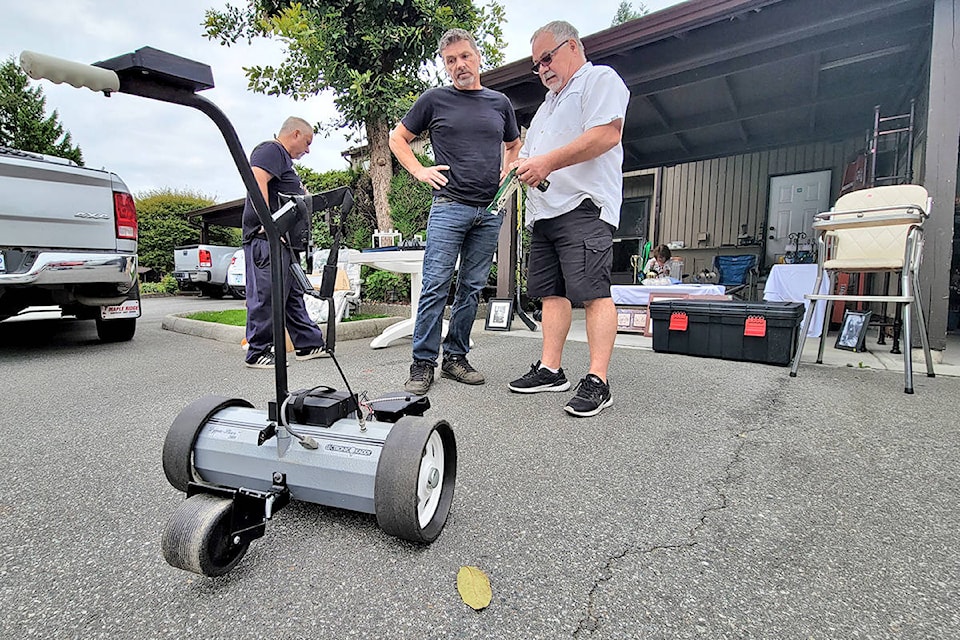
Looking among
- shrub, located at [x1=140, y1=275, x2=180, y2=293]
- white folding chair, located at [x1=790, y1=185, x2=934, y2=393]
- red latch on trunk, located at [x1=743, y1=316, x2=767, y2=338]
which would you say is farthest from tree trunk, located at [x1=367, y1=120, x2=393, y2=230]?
shrub, located at [x1=140, y1=275, x2=180, y2=293]

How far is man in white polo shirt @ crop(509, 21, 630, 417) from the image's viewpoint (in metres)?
1.83

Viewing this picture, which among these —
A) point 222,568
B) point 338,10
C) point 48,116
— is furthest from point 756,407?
point 48,116

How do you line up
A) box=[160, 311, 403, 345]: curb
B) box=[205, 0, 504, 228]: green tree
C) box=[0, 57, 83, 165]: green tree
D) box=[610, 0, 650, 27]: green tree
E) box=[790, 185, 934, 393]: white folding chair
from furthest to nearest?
box=[610, 0, 650, 27]: green tree
box=[0, 57, 83, 165]: green tree
box=[205, 0, 504, 228]: green tree
box=[160, 311, 403, 345]: curb
box=[790, 185, 934, 393]: white folding chair

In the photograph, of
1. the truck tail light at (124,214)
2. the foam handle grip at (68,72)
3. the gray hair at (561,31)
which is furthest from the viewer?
the truck tail light at (124,214)

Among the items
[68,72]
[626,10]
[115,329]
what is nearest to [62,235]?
[115,329]

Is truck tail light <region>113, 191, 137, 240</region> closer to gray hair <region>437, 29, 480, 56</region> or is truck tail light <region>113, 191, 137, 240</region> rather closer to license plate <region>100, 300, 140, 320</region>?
license plate <region>100, 300, 140, 320</region>

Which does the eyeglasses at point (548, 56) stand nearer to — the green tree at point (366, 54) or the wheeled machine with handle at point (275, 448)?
the wheeled machine with handle at point (275, 448)

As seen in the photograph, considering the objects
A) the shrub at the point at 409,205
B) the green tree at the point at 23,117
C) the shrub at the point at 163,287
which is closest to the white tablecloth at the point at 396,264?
the shrub at the point at 409,205

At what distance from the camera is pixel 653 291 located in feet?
14.7

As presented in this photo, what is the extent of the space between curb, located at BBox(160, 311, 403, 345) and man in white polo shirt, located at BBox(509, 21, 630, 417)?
212 centimetres

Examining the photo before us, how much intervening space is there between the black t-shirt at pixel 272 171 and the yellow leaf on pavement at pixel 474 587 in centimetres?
203

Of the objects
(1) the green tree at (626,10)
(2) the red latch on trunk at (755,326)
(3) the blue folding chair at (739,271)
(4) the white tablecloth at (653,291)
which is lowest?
(2) the red latch on trunk at (755,326)

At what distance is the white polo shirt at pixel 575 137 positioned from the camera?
185 centimetres

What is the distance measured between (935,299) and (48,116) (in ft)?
59.9
